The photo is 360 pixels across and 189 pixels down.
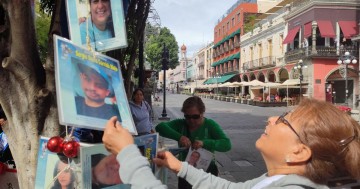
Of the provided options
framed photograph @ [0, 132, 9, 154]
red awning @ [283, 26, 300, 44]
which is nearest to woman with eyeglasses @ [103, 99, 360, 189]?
framed photograph @ [0, 132, 9, 154]

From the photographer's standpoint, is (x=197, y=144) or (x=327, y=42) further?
(x=327, y=42)

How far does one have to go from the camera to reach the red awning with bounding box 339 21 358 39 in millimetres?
26719

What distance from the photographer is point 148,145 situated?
61.8 inches

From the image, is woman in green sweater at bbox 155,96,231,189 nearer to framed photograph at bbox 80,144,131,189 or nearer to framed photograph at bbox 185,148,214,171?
framed photograph at bbox 185,148,214,171

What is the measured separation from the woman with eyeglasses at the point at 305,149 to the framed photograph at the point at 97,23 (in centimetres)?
52

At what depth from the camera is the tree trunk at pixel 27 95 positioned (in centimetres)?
172

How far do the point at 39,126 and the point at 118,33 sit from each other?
65 cm

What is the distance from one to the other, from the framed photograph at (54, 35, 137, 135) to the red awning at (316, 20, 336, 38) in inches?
1090

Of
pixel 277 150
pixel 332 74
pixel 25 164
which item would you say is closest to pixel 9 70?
pixel 25 164

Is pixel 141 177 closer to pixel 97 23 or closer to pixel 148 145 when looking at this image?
pixel 148 145

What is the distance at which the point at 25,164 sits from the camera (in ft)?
5.86

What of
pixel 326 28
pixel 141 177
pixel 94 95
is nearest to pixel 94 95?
pixel 94 95

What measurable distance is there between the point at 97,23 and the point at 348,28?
29.3 metres

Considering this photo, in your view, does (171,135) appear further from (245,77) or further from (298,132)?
(245,77)
